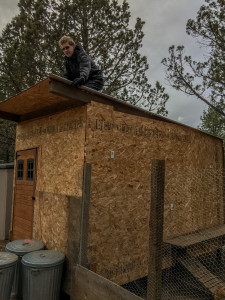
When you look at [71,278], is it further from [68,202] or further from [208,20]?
[208,20]

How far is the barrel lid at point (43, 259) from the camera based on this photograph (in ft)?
12.1

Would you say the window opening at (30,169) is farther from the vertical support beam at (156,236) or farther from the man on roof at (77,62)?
the vertical support beam at (156,236)

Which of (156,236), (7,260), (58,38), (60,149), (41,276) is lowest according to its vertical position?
(41,276)

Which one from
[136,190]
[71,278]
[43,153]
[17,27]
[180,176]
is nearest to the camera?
[71,278]

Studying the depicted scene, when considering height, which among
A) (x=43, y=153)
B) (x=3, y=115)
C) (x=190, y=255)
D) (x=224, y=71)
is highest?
(x=224, y=71)

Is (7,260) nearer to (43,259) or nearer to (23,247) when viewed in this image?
(43,259)

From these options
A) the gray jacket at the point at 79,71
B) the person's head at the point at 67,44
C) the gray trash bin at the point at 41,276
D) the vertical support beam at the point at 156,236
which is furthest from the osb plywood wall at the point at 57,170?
the vertical support beam at the point at 156,236

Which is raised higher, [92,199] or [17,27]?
[17,27]

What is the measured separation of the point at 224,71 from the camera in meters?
9.75

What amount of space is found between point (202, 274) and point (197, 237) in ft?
2.75

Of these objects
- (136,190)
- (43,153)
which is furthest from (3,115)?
(136,190)

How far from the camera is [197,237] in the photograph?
5539 mm

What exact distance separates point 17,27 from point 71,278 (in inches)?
406

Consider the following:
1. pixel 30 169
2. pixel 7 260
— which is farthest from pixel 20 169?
pixel 7 260
